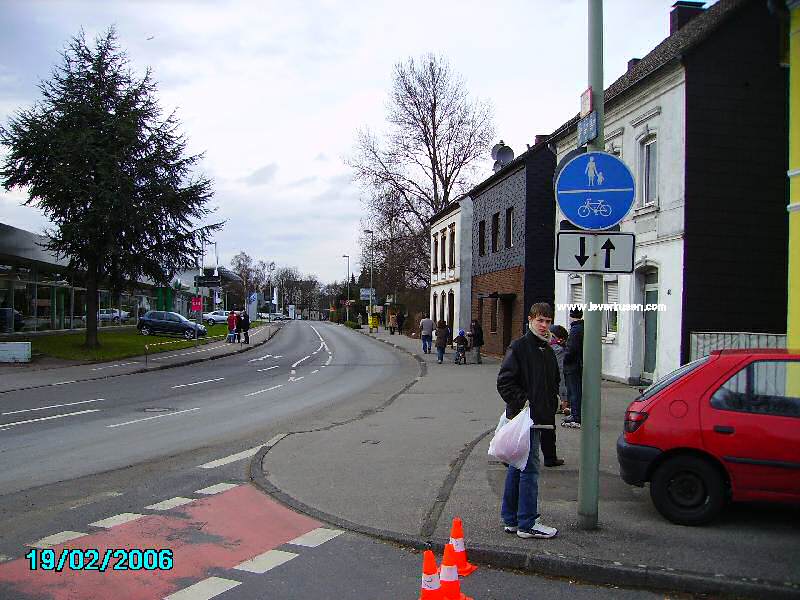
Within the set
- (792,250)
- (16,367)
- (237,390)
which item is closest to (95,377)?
(16,367)

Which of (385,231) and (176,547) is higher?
(385,231)

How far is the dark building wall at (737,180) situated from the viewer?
52.1ft

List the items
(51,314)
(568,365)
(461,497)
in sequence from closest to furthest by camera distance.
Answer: (461,497)
(568,365)
(51,314)

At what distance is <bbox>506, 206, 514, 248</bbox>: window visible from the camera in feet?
94.5

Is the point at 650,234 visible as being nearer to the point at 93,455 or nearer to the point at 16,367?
the point at 93,455

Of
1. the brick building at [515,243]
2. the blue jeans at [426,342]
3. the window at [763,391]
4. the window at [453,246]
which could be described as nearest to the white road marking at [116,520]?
the window at [763,391]

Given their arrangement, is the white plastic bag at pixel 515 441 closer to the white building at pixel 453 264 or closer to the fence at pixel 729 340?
the fence at pixel 729 340

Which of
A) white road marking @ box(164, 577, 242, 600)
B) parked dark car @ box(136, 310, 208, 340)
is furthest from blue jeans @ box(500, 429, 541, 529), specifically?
parked dark car @ box(136, 310, 208, 340)

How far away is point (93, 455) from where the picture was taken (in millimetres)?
9609

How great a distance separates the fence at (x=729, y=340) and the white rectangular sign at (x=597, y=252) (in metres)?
8.94

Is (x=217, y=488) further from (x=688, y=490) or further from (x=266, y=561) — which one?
(x=688, y=490)

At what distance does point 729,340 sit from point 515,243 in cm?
1403

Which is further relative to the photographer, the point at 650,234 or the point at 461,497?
the point at 650,234

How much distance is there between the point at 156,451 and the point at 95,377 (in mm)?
13634
